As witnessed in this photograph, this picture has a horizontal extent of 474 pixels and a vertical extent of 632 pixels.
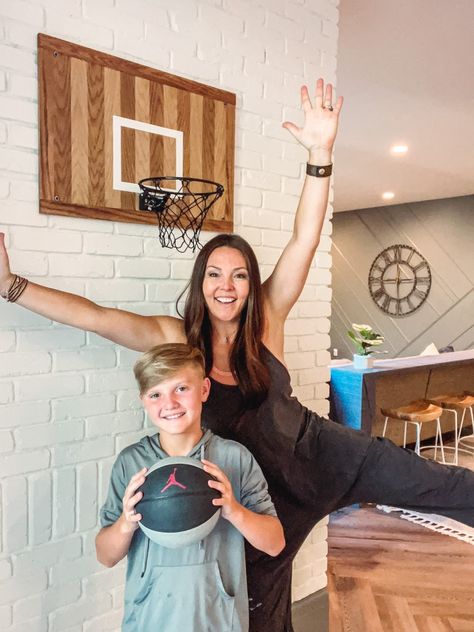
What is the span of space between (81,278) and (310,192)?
0.83 metres

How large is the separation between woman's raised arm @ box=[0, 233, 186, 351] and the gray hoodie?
0.39 meters

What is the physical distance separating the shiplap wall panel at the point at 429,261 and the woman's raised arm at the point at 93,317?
7.17 m

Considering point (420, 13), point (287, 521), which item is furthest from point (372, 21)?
point (287, 521)

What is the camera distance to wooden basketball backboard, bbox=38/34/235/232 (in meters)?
1.76

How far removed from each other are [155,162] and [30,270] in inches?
23.5

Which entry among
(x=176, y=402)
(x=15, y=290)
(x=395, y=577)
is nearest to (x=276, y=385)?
(x=176, y=402)

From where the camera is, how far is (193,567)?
4.49 ft

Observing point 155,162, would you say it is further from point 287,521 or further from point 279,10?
point 287,521

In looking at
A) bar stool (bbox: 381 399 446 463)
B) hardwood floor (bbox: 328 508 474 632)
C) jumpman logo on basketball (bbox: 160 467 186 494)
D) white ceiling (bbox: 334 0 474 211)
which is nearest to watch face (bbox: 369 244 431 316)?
white ceiling (bbox: 334 0 474 211)

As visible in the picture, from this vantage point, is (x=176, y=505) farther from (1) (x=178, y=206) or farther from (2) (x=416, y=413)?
(2) (x=416, y=413)

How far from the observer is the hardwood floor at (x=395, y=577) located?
104 inches

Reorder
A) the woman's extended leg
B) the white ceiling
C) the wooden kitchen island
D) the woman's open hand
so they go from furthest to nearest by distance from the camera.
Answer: the wooden kitchen island < the white ceiling < the woman's extended leg < the woman's open hand

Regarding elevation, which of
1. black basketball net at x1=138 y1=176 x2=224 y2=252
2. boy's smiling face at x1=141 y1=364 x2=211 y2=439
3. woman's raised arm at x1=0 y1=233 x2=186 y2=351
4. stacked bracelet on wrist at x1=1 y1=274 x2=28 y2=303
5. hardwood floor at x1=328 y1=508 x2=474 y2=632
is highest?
black basketball net at x1=138 y1=176 x2=224 y2=252

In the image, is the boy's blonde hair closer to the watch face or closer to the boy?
the boy
